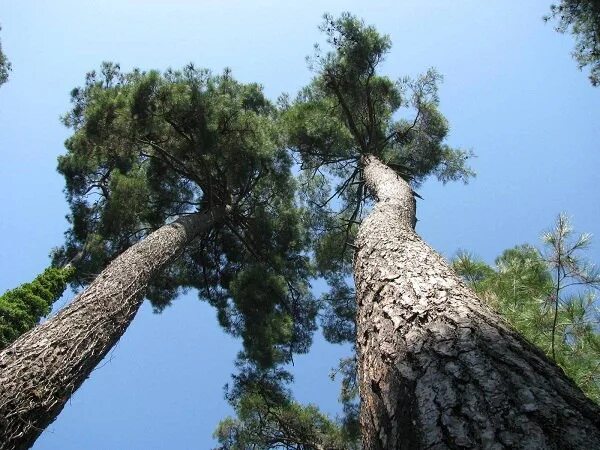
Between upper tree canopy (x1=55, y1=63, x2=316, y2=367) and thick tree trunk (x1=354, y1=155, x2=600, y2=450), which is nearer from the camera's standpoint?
thick tree trunk (x1=354, y1=155, x2=600, y2=450)

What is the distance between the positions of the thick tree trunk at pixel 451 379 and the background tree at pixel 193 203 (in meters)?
3.99

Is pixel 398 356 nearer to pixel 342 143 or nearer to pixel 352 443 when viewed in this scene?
pixel 342 143

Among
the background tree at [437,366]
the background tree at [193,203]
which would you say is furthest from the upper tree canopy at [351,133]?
the background tree at [437,366]

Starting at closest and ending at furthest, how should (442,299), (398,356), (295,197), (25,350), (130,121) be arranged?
1. (398,356)
2. (442,299)
3. (25,350)
4. (130,121)
5. (295,197)

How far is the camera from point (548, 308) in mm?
4820

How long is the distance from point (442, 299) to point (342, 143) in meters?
7.67

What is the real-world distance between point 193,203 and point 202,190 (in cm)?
60

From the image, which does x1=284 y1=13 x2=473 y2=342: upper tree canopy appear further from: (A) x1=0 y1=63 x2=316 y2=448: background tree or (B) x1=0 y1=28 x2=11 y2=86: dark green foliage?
(B) x1=0 y1=28 x2=11 y2=86: dark green foliage

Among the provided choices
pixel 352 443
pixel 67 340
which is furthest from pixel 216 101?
Result: pixel 352 443

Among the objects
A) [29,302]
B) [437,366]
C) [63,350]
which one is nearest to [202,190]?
[29,302]

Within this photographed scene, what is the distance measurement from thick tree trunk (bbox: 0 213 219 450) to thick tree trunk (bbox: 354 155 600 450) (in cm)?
255

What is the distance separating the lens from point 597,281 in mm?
4613

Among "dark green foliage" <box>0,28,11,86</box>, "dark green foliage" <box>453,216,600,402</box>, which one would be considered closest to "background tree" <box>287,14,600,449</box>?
"dark green foliage" <box>453,216,600,402</box>

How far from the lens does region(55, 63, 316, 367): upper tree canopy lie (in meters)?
9.09
